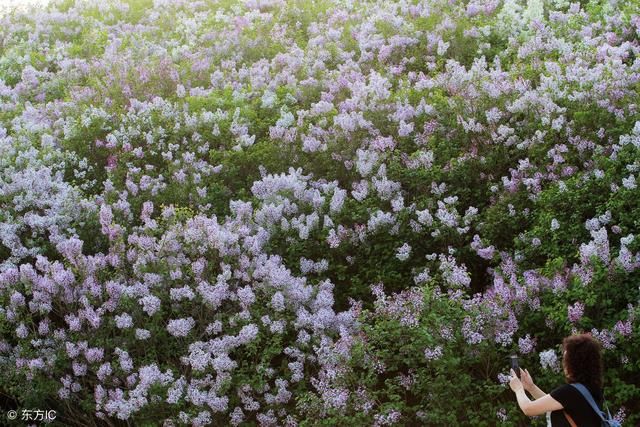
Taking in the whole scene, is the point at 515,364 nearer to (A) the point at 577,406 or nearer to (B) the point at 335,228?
(A) the point at 577,406

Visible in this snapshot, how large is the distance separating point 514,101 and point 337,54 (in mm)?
4016

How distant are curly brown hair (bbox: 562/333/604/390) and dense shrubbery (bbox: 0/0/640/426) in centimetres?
186

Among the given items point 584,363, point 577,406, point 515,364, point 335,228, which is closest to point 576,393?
point 577,406

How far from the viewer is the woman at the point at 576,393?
4527mm

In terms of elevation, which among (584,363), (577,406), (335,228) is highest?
(335,228)

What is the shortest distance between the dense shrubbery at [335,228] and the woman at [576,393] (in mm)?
1857

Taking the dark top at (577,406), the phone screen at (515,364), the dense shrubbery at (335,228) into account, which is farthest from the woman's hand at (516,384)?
the dense shrubbery at (335,228)

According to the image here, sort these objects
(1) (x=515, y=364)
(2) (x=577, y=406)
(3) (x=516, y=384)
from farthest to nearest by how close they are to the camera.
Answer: (3) (x=516, y=384), (1) (x=515, y=364), (2) (x=577, y=406)

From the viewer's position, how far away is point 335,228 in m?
9.05

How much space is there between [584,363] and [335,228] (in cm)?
465

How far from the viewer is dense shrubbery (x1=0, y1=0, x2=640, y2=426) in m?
6.95

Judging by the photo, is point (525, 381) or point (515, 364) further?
point (525, 381)

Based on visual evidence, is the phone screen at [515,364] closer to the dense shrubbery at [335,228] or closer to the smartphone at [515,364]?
the smartphone at [515,364]

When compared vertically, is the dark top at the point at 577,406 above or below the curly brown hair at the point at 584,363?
below
